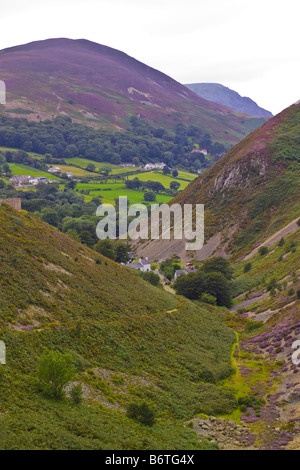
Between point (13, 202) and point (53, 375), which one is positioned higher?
point (13, 202)

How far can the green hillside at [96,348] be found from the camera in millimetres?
21703

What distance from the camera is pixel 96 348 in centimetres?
3203

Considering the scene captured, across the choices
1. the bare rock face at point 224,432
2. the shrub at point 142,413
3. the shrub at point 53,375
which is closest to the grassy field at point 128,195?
the bare rock face at point 224,432

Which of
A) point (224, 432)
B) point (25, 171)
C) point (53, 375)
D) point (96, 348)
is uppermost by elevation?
point (25, 171)

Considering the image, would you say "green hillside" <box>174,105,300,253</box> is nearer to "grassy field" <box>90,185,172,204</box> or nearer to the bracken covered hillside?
the bracken covered hillside

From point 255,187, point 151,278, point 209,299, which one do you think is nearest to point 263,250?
point 209,299

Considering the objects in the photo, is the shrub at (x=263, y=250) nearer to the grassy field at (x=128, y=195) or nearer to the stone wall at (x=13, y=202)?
the stone wall at (x=13, y=202)

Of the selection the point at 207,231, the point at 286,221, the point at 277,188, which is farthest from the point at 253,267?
the point at 277,188

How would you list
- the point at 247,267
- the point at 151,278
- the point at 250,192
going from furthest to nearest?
the point at 250,192 < the point at 247,267 < the point at 151,278

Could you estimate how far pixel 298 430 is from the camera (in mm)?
25906

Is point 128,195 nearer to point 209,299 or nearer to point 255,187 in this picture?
point 255,187

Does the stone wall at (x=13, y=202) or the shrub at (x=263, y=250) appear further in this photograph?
the shrub at (x=263, y=250)

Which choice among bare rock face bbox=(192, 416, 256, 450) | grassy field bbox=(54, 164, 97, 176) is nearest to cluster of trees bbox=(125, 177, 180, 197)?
grassy field bbox=(54, 164, 97, 176)

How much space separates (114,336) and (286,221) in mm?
57690
